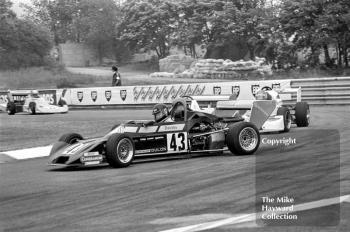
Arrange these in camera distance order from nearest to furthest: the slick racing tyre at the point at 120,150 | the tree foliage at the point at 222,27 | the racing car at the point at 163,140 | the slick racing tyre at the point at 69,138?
1. the slick racing tyre at the point at 120,150
2. the racing car at the point at 163,140
3. the slick racing tyre at the point at 69,138
4. the tree foliage at the point at 222,27

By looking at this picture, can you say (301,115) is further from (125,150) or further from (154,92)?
(154,92)

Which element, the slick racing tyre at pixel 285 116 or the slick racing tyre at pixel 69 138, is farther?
the slick racing tyre at pixel 285 116

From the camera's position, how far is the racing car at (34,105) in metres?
26.8

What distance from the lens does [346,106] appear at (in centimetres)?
2091

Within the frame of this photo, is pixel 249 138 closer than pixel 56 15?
Yes

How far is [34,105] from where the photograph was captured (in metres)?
26.8

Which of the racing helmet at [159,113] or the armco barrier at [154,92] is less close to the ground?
the armco barrier at [154,92]

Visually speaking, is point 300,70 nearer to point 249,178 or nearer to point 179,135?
point 179,135

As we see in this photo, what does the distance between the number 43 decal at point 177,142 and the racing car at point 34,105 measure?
16552 millimetres

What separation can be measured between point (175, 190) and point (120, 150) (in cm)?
262

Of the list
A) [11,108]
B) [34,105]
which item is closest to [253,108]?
[34,105]

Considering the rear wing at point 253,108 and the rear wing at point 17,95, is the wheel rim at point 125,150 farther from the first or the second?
the rear wing at point 17,95

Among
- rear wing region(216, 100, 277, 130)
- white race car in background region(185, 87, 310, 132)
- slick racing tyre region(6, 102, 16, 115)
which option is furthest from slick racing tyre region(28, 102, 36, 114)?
rear wing region(216, 100, 277, 130)

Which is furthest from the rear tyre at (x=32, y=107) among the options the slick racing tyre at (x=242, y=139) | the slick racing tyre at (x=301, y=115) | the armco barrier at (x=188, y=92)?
the slick racing tyre at (x=242, y=139)
